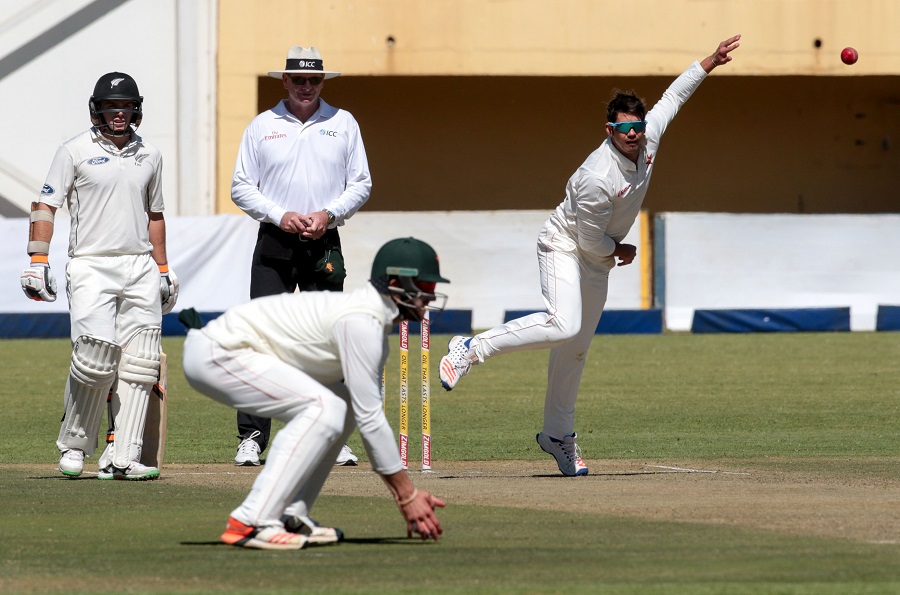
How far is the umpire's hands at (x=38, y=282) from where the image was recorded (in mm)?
8477

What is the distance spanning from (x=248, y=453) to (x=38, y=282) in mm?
1706

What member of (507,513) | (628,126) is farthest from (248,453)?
(628,126)

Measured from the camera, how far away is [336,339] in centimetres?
604

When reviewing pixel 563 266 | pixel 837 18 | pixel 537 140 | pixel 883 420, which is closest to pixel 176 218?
pixel 537 140

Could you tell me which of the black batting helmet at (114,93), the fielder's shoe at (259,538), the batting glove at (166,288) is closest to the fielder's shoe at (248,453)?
the batting glove at (166,288)

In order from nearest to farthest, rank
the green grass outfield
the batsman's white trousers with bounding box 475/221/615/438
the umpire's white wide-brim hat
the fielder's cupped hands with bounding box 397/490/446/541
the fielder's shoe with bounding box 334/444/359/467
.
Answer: the green grass outfield → the fielder's cupped hands with bounding box 397/490/446/541 → the batsman's white trousers with bounding box 475/221/615/438 → the umpire's white wide-brim hat → the fielder's shoe with bounding box 334/444/359/467

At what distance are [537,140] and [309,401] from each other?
24590mm

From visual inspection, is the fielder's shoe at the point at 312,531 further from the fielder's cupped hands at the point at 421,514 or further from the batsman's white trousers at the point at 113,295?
the batsman's white trousers at the point at 113,295

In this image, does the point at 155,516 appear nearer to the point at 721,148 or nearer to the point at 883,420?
the point at 883,420

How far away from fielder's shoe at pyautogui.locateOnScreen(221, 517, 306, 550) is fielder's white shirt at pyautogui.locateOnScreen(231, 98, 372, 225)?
11.9ft

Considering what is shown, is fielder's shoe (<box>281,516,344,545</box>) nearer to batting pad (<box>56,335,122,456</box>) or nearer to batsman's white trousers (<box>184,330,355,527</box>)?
batsman's white trousers (<box>184,330,355,527</box>)

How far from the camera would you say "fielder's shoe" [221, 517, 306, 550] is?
6.03 metres

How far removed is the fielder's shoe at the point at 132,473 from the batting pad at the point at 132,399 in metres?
0.03

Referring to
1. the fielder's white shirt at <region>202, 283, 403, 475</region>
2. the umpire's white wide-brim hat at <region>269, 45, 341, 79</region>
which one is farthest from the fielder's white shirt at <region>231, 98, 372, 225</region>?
the fielder's white shirt at <region>202, 283, 403, 475</region>
